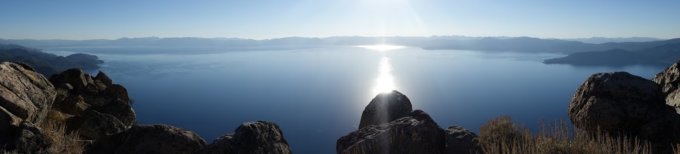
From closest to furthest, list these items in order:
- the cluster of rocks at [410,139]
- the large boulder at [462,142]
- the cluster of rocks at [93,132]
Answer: the cluster of rocks at [93,132], the cluster of rocks at [410,139], the large boulder at [462,142]

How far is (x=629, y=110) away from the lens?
10.1 m

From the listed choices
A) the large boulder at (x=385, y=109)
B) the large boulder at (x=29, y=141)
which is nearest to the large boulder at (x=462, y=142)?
the large boulder at (x=385, y=109)

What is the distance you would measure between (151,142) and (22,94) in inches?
123

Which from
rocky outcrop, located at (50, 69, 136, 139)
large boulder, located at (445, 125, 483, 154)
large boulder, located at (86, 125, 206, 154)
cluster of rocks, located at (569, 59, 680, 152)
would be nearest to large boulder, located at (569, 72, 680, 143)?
cluster of rocks, located at (569, 59, 680, 152)

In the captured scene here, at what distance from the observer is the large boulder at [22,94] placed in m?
9.82

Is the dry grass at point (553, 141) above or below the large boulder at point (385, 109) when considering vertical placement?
above

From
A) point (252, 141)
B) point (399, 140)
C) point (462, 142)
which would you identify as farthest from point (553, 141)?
point (252, 141)

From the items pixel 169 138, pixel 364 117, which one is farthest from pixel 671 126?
pixel 169 138

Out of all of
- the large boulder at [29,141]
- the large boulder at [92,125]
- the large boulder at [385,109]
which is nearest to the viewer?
the large boulder at [29,141]

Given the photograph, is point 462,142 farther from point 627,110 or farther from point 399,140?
point 627,110

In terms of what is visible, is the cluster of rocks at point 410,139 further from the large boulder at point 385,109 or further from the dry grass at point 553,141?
the large boulder at point 385,109

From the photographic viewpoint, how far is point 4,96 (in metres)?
9.88

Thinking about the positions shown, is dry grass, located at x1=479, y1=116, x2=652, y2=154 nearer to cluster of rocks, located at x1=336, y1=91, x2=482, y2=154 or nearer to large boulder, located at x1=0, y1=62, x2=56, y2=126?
cluster of rocks, located at x1=336, y1=91, x2=482, y2=154

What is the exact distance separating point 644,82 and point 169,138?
34.6 ft
